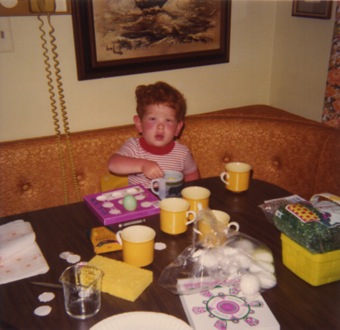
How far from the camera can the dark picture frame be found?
1.87 metres

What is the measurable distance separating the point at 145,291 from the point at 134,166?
0.68 m

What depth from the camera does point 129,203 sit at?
4.39 feet

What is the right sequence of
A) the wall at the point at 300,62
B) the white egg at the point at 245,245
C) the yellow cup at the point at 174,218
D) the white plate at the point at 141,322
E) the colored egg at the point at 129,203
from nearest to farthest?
the white plate at the point at 141,322 → the white egg at the point at 245,245 → the yellow cup at the point at 174,218 → the colored egg at the point at 129,203 → the wall at the point at 300,62

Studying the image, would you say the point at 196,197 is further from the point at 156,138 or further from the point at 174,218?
the point at 156,138

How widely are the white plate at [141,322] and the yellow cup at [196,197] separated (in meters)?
0.44

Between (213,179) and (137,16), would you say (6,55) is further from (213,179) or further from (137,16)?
(213,179)

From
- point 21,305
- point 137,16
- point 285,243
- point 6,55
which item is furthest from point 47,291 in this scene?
point 137,16

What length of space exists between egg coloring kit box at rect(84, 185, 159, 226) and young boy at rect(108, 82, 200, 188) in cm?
22

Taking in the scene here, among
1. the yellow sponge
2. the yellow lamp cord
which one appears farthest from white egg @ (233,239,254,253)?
Result: the yellow lamp cord

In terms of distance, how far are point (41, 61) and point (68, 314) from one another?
1127 millimetres

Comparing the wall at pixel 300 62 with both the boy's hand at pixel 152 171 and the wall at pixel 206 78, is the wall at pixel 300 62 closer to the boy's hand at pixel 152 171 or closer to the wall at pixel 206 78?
the wall at pixel 206 78

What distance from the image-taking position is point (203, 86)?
2.18m

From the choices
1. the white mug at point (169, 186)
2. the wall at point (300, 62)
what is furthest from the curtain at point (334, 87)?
the white mug at point (169, 186)

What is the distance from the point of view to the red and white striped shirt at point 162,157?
1.79m
